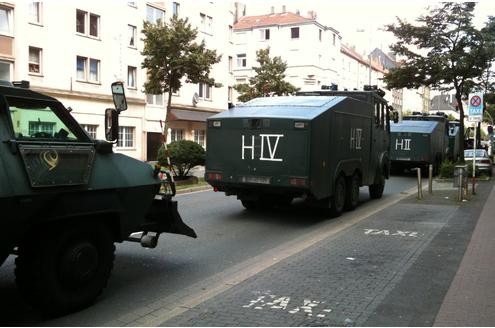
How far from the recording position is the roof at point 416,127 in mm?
24141

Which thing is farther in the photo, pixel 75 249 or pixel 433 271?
pixel 433 271

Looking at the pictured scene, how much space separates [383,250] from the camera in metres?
7.81

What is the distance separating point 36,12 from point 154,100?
1063 centimetres

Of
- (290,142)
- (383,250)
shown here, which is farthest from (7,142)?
(290,142)

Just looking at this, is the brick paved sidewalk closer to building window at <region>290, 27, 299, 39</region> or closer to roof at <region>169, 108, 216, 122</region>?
roof at <region>169, 108, 216, 122</region>

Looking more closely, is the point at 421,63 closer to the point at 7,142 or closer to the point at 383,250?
the point at 383,250

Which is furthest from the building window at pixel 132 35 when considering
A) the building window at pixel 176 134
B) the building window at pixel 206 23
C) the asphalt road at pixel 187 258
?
the asphalt road at pixel 187 258

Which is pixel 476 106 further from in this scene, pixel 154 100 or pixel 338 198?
pixel 154 100

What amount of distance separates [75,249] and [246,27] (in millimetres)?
64383

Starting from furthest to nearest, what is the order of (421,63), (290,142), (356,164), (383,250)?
(421,63) < (356,164) < (290,142) < (383,250)

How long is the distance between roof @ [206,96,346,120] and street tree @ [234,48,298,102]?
97.3 feet

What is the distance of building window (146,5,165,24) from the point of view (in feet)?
122

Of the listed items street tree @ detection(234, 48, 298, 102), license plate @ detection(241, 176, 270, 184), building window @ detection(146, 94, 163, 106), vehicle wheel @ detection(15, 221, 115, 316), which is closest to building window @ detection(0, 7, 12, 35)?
building window @ detection(146, 94, 163, 106)

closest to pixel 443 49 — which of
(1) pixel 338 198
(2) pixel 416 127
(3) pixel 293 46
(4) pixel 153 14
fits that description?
(2) pixel 416 127
